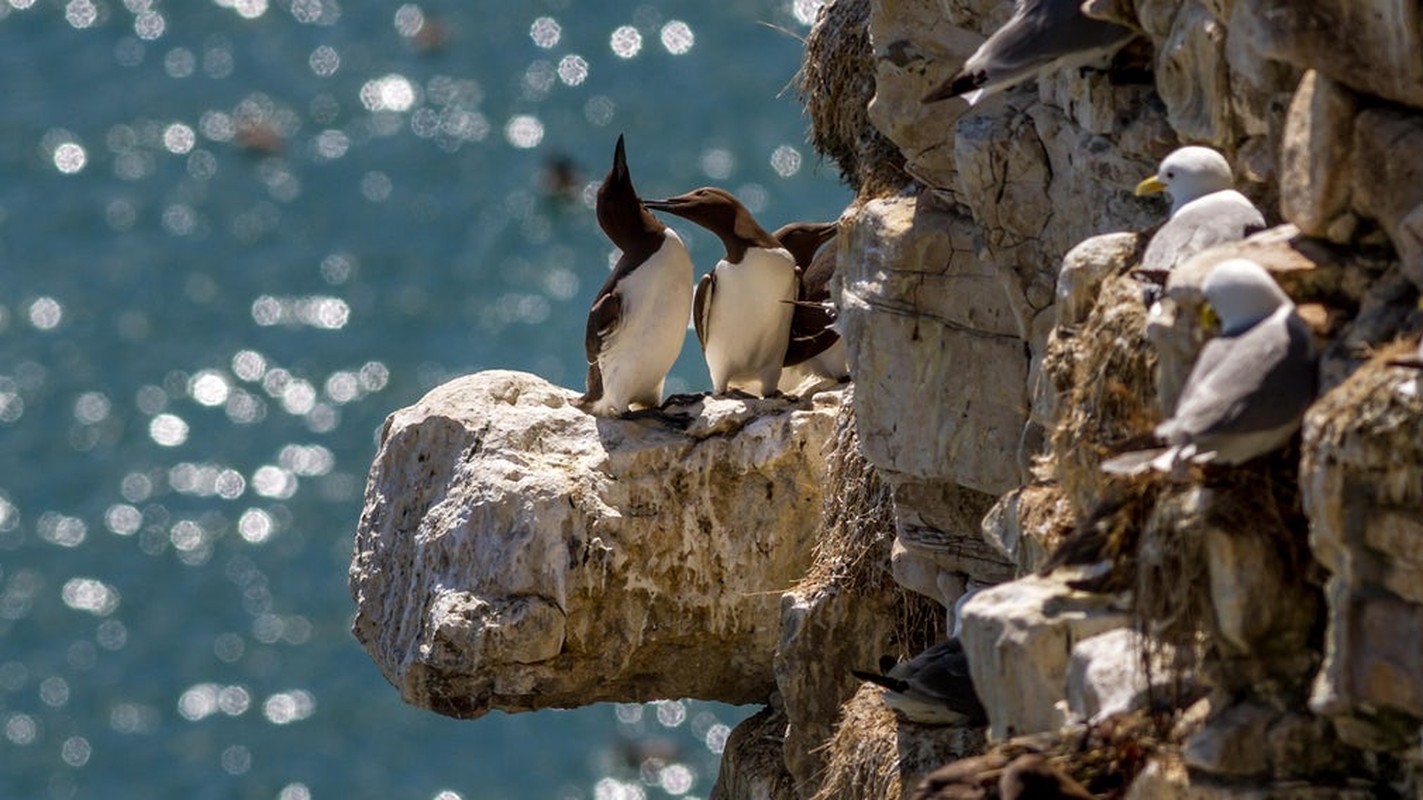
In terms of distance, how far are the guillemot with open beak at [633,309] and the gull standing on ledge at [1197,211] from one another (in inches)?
178

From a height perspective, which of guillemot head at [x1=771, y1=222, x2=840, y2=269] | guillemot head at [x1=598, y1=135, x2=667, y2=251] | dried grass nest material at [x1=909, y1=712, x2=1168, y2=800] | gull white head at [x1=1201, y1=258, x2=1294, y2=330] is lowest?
dried grass nest material at [x1=909, y1=712, x2=1168, y2=800]

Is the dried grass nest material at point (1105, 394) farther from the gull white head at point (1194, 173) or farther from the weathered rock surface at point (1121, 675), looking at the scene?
the weathered rock surface at point (1121, 675)

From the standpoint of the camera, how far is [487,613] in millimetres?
9562

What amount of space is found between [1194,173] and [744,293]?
461 centimetres

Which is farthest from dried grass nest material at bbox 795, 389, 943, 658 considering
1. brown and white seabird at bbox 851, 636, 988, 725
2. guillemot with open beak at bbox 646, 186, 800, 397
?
brown and white seabird at bbox 851, 636, 988, 725

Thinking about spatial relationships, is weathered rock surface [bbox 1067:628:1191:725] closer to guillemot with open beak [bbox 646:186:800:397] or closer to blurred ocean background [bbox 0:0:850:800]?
guillemot with open beak [bbox 646:186:800:397]

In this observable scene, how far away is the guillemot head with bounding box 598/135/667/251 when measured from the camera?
10281 mm

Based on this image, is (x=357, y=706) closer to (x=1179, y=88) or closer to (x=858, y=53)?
(x=858, y=53)

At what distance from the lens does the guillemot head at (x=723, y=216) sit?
1038 centimetres

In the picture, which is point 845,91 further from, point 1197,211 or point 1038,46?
point 1197,211

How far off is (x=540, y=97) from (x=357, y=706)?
22.2 ft

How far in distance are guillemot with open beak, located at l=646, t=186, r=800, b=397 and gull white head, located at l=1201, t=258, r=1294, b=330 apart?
532 centimetres

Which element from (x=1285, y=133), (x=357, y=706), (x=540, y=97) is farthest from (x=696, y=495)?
(x=540, y=97)

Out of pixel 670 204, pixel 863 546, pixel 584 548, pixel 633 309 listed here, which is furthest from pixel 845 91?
pixel 584 548
